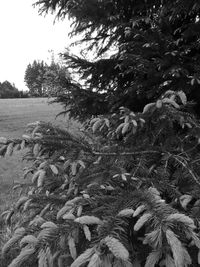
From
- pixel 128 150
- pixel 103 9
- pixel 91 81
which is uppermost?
pixel 103 9

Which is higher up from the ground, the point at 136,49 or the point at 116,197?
the point at 136,49

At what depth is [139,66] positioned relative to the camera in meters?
2.89

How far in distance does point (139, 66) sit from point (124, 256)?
7.47 feet

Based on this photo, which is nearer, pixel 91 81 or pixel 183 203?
pixel 183 203

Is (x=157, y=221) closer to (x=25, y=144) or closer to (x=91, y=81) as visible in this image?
(x=25, y=144)

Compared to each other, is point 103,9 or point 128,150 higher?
point 103,9

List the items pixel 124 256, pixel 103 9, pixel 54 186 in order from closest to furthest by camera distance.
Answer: pixel 124 256
pixel 54 186
pixel 103 9

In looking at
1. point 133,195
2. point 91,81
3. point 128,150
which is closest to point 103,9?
point 91,81

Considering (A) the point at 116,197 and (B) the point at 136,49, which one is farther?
(B) the point at 136,49

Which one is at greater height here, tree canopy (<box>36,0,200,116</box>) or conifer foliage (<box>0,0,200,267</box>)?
tree canopy (<box>36,0,200,116</box>)

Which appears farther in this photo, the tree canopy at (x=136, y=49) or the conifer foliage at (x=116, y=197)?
the tree canopy at (x=136, y=49)

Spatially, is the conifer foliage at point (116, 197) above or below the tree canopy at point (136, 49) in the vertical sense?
below

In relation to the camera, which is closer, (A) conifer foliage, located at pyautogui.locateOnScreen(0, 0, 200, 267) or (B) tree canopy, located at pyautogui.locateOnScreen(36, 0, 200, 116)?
(A) conifer foliage, located at pyautogui.locateOnScreen(0, 0, 200, 267)

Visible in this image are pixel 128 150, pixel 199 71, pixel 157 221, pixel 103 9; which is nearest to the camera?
pixel 157 221
